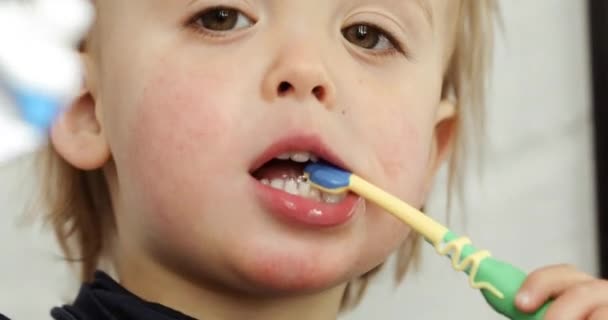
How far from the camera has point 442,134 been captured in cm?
75

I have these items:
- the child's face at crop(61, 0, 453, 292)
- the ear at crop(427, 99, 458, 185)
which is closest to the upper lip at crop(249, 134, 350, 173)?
the child's face at crop(61, 0, 453, 292)

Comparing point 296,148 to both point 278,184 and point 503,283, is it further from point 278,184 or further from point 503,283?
point 503,283

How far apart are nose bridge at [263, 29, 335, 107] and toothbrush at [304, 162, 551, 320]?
0.05 m

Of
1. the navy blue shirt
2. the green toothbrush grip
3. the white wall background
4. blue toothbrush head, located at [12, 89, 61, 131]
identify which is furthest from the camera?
the white wall background

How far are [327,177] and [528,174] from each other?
1.76ft

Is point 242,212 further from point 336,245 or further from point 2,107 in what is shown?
point 2,107

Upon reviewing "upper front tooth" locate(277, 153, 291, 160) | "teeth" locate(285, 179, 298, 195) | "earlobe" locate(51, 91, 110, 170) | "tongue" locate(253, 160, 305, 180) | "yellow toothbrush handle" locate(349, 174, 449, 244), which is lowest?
"yellow toothbrush handle" locate(349, 174, 449, 244)

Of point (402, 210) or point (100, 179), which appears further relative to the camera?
point (100, 179)

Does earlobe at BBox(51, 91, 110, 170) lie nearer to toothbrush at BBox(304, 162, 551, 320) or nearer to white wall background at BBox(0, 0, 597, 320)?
toothbrush at BBox(304, 162, 551, 320)

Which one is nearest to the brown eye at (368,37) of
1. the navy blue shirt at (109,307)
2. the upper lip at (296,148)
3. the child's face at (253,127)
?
the child's face at (253,127)

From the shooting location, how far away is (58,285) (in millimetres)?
833

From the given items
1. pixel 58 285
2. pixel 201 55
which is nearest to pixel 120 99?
pixel 201 55

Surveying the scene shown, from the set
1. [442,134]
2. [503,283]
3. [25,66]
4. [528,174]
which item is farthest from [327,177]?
[528,174]

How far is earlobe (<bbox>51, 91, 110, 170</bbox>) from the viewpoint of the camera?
24.1 inches
